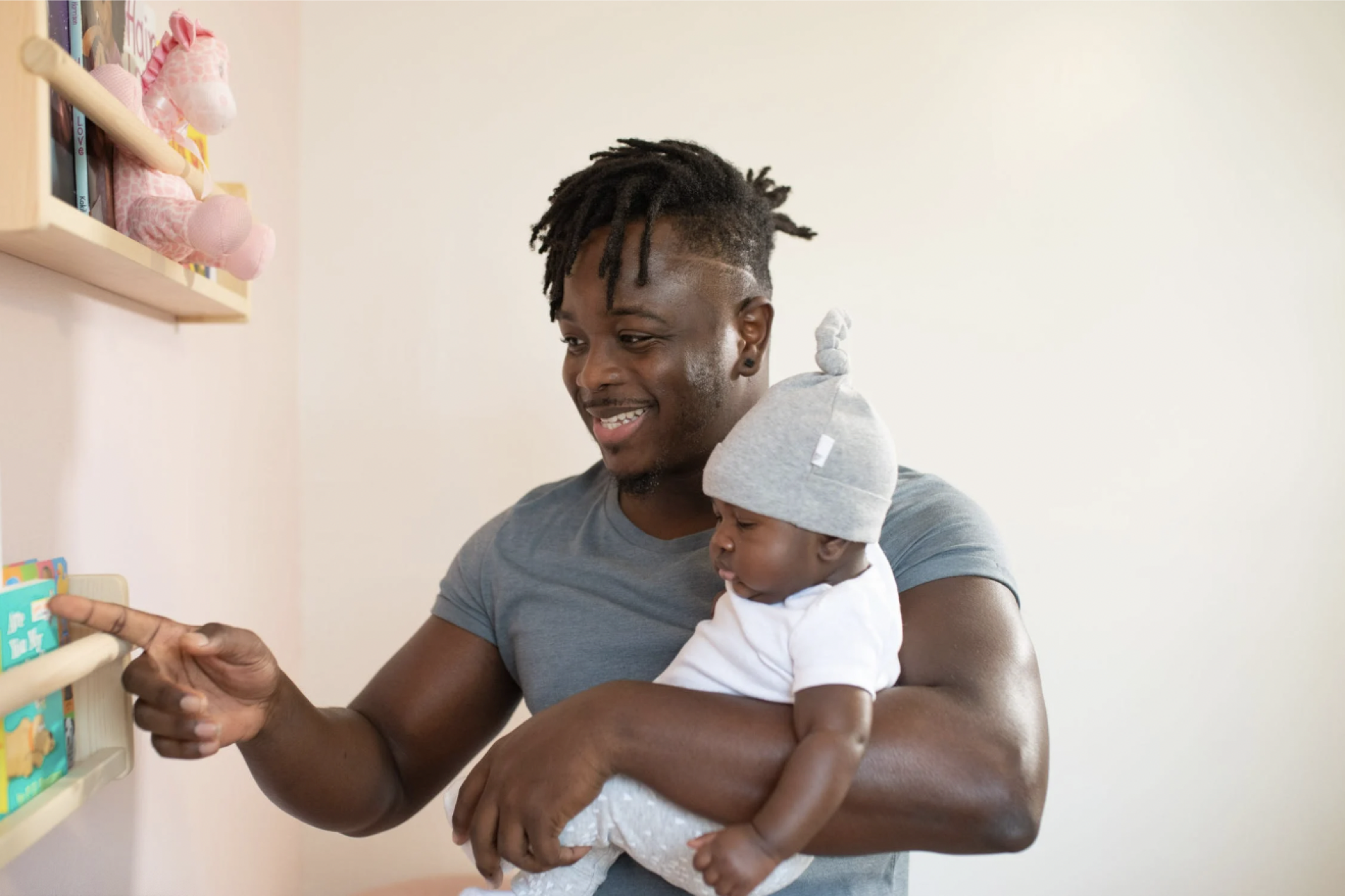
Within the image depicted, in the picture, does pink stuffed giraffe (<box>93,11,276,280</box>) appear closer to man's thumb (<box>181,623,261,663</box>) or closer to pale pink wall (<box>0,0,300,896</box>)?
pale pink wall (<box>0,0,300,896</box>)

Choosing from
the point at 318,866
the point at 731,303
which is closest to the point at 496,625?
the point at 731,303

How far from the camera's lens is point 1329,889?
7.91ft

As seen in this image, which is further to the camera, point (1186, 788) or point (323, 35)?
point (1186, 788)

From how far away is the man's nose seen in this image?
1.32 meters

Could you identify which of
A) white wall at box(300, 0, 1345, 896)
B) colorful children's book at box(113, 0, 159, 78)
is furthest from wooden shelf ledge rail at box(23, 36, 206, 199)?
white wall at box(300, 0, 1345, 896)

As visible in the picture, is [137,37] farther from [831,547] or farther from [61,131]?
[831,547]

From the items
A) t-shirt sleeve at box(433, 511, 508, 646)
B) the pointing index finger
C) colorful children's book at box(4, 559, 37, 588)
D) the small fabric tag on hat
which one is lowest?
t-shirt sleeve at box(433, 511, 508, 646)

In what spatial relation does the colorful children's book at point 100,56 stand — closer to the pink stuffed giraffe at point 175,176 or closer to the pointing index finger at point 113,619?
the pink stuffed giraffe at point 175,176

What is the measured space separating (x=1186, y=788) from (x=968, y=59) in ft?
5.71

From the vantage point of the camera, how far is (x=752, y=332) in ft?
4.75

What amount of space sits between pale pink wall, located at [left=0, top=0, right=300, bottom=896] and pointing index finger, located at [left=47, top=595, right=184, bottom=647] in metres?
0.20

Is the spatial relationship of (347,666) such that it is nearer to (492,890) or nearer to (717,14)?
(492,890)

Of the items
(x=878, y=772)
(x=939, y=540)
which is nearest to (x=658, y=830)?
(x=878, y=772)

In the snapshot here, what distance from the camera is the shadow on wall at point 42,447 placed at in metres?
1.04
